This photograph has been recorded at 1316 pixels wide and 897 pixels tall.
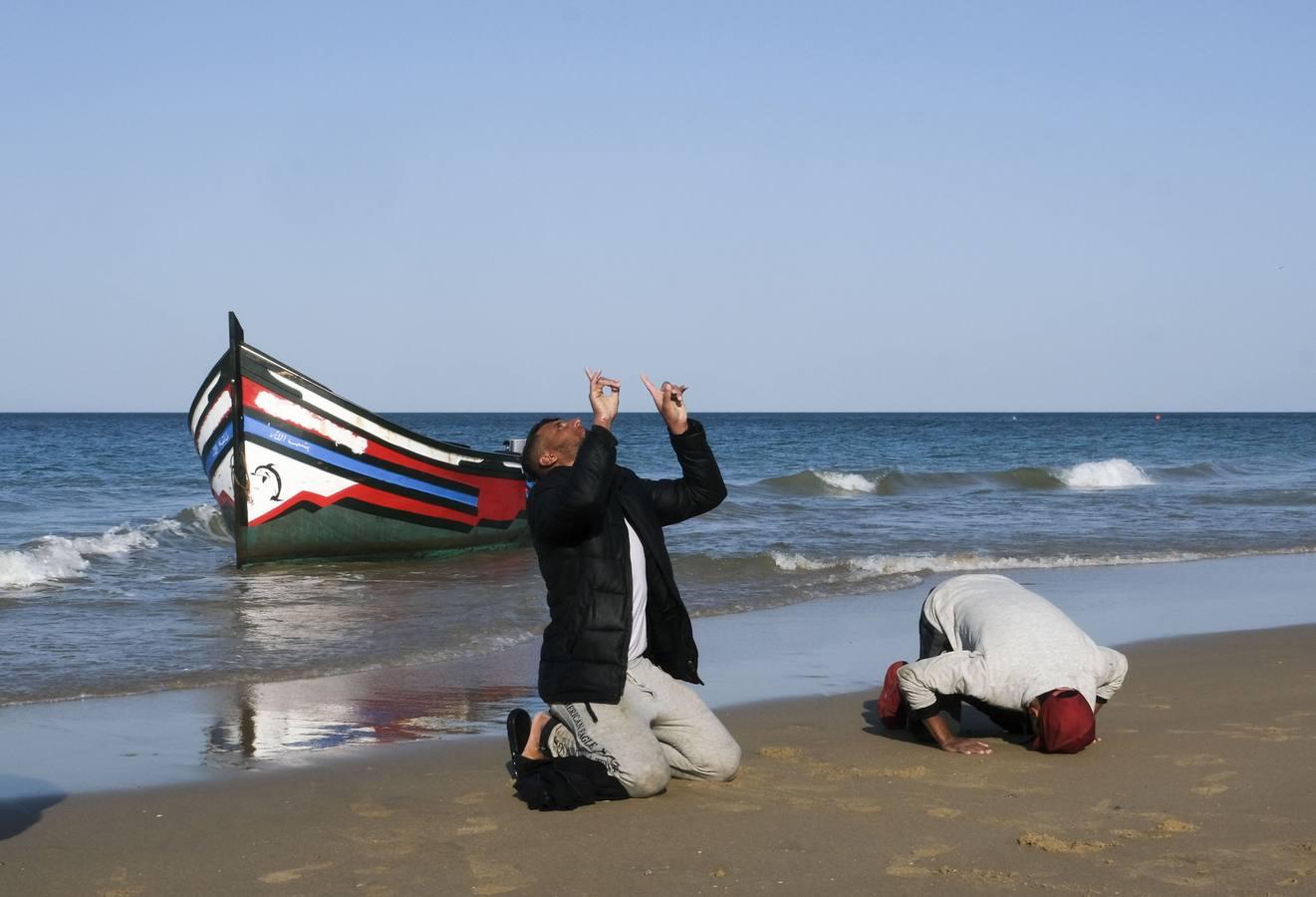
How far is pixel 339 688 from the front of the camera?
663 cm

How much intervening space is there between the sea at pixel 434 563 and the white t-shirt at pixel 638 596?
9.92ft

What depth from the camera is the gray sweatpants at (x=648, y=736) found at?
14.4 ft

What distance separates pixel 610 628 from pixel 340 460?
8998 millimetres

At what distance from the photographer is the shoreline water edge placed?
5023mm

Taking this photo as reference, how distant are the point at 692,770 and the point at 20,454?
38.0m

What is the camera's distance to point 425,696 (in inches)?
252

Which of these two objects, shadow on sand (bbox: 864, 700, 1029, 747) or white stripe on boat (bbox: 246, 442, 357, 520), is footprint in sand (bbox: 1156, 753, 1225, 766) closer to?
shadow on sand (bbox: 864, 700, 1029, 747)

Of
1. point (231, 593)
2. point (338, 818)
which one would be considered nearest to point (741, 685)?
point (338, 818)

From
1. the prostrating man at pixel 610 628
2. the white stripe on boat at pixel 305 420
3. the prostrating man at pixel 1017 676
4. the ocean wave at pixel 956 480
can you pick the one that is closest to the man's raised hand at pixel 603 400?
the prostrating man at pixel 610 628

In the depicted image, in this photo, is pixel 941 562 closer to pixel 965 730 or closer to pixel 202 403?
pixel 965 730

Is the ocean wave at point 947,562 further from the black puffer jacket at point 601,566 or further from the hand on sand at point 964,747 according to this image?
the black puffer jacket at point 601,566

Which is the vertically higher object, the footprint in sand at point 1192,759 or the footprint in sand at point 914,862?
the footprint in sand at point 914,862

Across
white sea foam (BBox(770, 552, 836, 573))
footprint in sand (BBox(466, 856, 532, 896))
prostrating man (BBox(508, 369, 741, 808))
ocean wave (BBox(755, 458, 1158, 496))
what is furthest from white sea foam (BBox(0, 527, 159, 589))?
ocean wave (BBox(755, 458, 1158, 496))

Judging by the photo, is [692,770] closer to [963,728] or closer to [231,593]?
[963,728]
